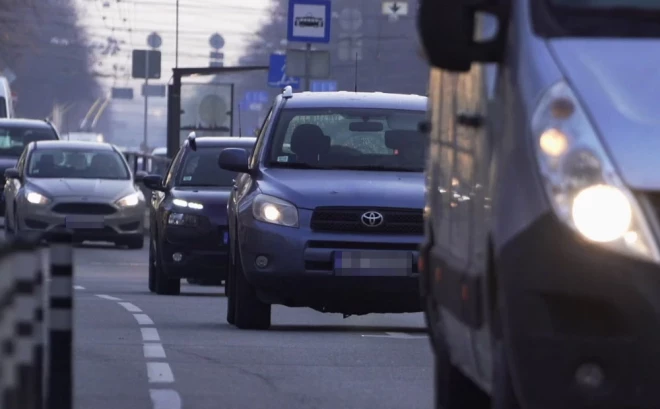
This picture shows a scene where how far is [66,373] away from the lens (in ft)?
24.2

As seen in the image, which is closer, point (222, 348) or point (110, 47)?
point (222, 348)

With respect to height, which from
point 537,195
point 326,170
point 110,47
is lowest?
→ point 110,47

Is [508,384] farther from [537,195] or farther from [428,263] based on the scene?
[428,263]

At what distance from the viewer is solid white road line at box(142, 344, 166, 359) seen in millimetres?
11422

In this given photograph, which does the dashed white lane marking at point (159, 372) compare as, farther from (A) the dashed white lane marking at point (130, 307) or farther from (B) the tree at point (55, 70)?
(B) the tree at point (55, 70)

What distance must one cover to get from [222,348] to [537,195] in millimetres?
7115

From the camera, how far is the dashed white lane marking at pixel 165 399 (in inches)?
354

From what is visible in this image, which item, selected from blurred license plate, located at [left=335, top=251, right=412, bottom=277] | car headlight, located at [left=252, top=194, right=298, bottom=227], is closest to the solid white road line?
car headlight, located at [left=252, top=194, right=298, bottom=227]

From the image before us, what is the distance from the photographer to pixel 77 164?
29.2 meters

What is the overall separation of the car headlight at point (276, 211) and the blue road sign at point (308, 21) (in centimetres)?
1805

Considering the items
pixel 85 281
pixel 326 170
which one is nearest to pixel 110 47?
pixel 85 281

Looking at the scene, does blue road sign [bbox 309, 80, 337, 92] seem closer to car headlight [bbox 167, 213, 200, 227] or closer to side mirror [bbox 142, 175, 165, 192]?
side mirror [bbox 142, 175, 165, 192]

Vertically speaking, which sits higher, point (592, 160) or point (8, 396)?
point (592, 160)

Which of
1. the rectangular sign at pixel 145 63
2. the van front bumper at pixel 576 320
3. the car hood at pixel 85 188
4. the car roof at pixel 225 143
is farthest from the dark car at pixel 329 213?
the rectangular sign at pixel 145 63
